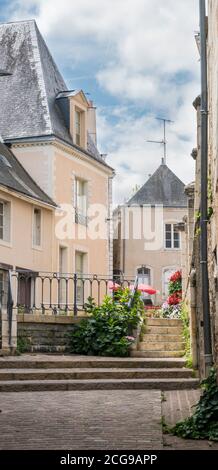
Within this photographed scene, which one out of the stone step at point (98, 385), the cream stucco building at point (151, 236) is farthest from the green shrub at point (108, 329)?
the cream stucco building at point (151, 236)

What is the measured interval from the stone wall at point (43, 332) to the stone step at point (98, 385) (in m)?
3.48

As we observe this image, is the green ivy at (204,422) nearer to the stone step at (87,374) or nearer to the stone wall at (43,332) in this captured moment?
the stone step at (87,374)

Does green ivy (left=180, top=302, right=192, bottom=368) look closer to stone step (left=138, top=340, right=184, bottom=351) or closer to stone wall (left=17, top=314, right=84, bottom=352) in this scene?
stone step (left=138, top=340, right=184, bottom=351)

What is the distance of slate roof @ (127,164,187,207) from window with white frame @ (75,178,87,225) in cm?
1473

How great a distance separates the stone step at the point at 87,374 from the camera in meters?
12.2

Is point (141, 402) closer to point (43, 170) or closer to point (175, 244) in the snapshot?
point (43, 170)

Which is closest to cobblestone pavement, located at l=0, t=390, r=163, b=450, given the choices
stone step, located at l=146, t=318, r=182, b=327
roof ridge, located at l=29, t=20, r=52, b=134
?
stone step, located at l=146, t=318, r=182, b=327

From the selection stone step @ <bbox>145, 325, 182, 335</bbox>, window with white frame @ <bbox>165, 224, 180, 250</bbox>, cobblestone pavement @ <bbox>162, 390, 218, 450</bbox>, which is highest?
window with white frame @ <bbox>165, 224, 180, 250</bbox>

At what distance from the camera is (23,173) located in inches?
1024

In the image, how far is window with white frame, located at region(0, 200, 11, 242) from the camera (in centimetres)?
2389

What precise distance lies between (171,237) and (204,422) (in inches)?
1360

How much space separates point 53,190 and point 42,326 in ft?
36.1
